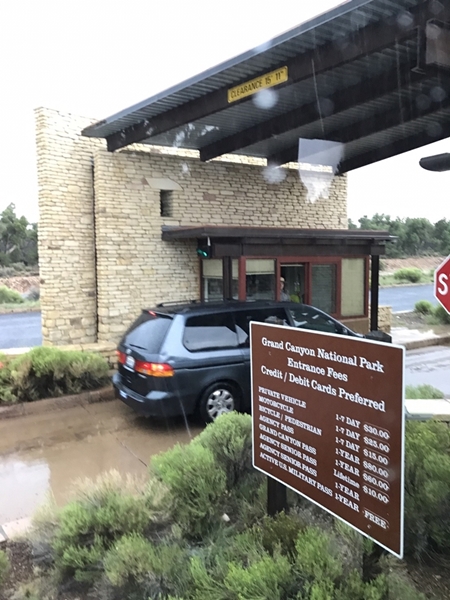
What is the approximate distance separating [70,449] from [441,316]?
12233 mm

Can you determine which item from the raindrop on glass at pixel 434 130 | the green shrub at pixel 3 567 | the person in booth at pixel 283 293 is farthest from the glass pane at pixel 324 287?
the green shrub at pixel 3 567

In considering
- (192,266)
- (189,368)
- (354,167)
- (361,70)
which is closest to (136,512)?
(189,368)

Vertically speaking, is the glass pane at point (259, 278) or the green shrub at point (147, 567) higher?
the glass pane at point (259, 278)

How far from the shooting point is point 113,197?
10.7 meters

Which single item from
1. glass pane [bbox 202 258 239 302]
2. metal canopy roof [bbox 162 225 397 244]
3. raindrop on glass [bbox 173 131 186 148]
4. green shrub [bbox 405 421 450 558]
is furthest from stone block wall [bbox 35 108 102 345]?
green shrub [bbox 405 421 450 558]

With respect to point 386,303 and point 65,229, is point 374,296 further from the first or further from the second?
point 65,229

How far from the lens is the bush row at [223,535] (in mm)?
2816

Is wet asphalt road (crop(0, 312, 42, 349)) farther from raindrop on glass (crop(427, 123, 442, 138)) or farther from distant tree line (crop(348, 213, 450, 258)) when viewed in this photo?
raindrop on glass (crop(427, 123, 442, 138))

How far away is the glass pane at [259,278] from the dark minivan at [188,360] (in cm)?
362

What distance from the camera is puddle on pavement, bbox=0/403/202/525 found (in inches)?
206

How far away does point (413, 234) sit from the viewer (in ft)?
33.5

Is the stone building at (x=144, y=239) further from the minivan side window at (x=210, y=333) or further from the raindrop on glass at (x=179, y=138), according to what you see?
the minivan side window at (x=210, y=333)

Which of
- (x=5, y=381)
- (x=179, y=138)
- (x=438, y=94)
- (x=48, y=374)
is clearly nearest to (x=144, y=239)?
(x=179, y=138)

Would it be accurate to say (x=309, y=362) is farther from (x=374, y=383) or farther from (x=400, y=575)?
(x=400, y=575)
